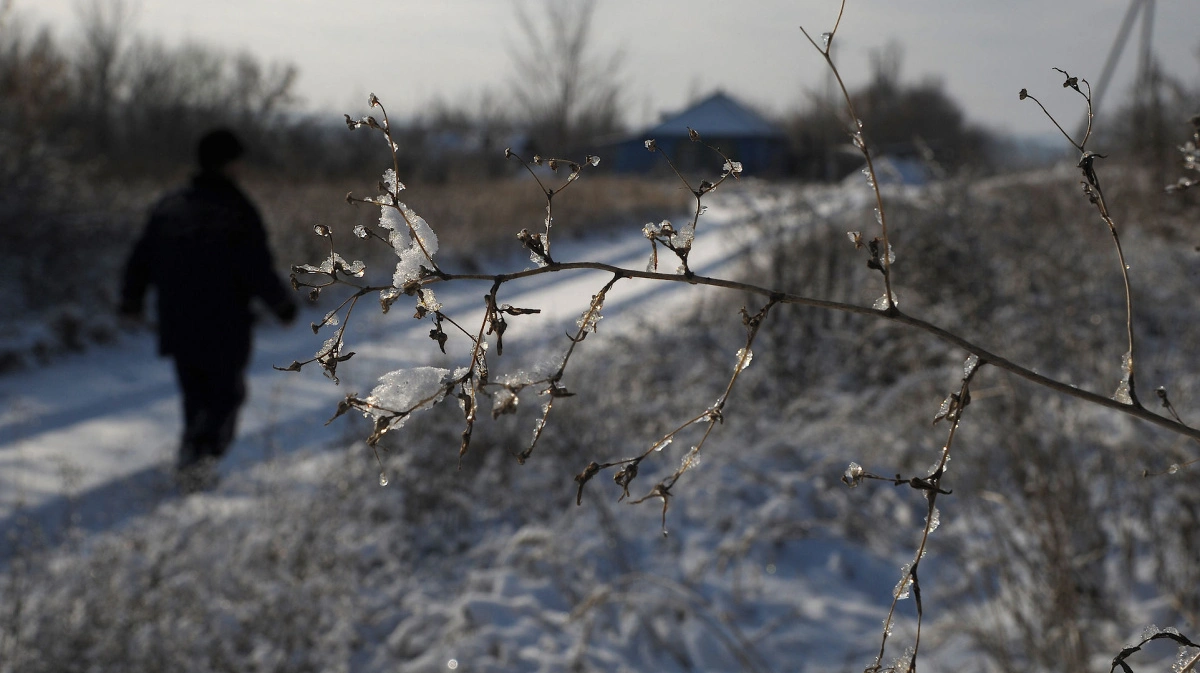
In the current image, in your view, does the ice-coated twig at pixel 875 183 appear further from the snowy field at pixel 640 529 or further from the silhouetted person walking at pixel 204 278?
the silhouetted person walking at pixel 204 278

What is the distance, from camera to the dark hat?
525 cm

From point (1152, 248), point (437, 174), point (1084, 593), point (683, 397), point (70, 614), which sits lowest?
point (70, 614)

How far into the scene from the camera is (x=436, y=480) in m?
4.63

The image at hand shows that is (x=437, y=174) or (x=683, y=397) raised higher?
(x=437, y=174)

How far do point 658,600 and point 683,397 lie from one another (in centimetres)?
228

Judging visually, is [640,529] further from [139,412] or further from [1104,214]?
[139,412]

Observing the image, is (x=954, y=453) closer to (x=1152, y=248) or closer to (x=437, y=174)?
(x=1152, y=248)

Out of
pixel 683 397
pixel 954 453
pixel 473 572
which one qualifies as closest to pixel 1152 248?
pixel 683 397

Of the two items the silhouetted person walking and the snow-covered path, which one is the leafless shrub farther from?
the silhouetted person walking

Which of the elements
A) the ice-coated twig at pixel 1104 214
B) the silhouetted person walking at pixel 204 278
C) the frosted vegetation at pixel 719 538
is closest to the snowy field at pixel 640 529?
the frosted vegetation at pixel 719 538

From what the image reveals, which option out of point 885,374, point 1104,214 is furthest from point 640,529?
point 1104,214

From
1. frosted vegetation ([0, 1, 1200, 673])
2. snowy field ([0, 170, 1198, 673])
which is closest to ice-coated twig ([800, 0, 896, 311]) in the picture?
frosted vegetation ([0, 1, 1200, 673])

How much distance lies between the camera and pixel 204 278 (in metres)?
5.43

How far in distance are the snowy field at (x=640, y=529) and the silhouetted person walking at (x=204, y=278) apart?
444mm
